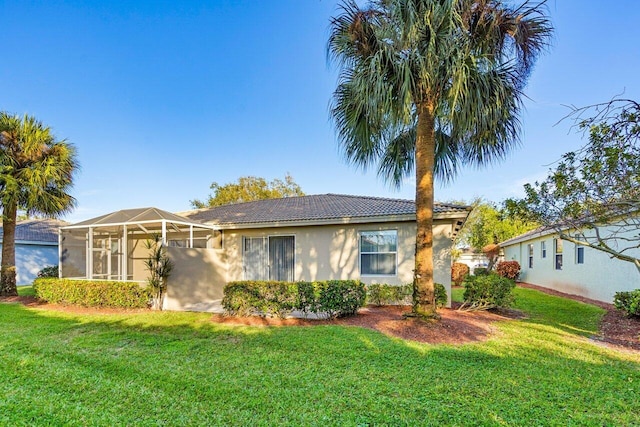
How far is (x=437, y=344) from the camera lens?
6285 millimetres

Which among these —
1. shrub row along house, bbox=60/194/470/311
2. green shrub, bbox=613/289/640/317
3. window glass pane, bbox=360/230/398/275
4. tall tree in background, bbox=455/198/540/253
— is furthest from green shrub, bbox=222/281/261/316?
tall tree in background, bbox=455/198/540/253

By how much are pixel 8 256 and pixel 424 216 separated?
16077 mm

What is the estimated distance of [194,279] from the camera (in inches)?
436

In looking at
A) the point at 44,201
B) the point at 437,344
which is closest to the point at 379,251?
the point at 437,344

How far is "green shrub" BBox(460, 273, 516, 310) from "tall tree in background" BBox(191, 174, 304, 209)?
2860cm

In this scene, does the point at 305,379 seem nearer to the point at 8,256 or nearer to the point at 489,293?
the point at 489,293

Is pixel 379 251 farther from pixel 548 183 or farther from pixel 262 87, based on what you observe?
pixel 262 87

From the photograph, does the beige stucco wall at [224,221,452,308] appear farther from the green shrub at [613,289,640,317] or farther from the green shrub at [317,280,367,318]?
the green shrub at [613,289,640,317]

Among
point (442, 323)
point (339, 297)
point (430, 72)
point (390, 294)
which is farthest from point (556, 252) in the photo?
point (430, 72)

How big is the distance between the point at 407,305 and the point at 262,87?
11.4 metres

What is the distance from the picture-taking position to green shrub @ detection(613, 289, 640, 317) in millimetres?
8406

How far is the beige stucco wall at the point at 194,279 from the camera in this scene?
10.2 m

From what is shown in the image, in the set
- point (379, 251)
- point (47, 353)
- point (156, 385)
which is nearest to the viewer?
point (156, 385)

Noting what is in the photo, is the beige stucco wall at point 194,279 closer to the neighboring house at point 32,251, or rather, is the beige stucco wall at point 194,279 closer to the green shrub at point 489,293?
the green shrub at point 489,293
